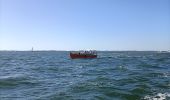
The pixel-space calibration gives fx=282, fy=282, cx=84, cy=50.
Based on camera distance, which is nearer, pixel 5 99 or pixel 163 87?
pixel 5 99

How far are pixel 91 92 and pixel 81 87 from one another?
2728 mm

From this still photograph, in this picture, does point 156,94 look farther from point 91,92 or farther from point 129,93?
point 91,92

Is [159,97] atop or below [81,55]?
below

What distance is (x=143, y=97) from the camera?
19.8 m

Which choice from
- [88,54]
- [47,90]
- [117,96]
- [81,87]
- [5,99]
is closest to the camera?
[5,99]

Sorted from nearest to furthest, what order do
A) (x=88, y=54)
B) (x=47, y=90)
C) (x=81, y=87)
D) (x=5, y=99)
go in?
(x=5, y=99)
(x=47, y=90)
(x=81, y=87)
(x=88, y=54)

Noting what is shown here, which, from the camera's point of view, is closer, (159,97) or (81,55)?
(159,97)

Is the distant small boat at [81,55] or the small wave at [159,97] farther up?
the distant small boat at [81,55]

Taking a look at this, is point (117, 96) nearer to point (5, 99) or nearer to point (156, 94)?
point (156, 94)

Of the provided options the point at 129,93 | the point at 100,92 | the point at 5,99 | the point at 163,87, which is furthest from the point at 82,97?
the point at 163,87

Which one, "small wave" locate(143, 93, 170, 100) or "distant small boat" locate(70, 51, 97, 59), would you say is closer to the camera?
"small wave" locate(143, 93, 170, 100)

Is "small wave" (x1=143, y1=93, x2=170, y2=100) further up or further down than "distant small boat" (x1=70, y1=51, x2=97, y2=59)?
further down

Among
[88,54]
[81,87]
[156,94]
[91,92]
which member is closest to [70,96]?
[91,92]

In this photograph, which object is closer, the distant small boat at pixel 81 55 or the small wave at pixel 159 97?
the small wave at pixel 159 97
